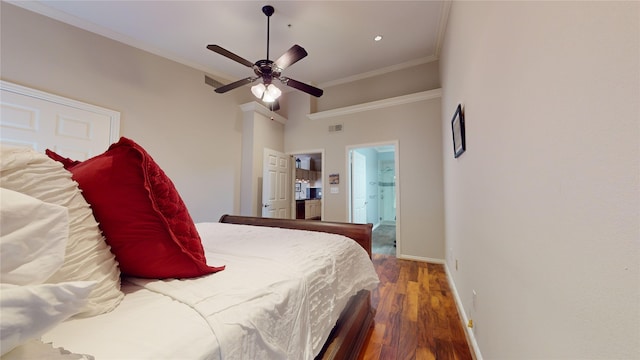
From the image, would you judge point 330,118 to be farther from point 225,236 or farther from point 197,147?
point 225,236

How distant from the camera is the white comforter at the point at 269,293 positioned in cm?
60

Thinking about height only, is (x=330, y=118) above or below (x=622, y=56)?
above

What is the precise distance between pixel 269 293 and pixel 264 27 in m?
3.25

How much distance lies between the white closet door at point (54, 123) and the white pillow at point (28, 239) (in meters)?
2.93

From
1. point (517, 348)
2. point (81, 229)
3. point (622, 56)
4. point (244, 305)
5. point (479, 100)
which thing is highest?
point (479, 100)

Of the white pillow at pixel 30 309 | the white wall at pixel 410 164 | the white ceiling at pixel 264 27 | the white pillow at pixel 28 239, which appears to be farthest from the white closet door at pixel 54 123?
the white wall at pixel 410 164

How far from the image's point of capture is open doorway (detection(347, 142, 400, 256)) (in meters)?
4.55

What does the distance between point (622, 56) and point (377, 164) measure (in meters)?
7.21

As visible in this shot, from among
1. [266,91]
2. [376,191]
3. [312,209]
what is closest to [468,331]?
[266,91]

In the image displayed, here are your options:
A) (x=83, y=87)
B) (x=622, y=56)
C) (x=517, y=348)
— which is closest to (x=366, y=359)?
(x=517, y=348)

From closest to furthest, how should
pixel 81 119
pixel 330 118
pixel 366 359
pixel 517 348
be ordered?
1. pixel 517 348
2. pixel 366 359
3. pixel 81 119
4. pixel 330 118

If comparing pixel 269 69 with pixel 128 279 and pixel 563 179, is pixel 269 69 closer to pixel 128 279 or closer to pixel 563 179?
pixel 128 279

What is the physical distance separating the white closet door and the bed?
2.53m

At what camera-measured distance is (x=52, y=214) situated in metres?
0.43
